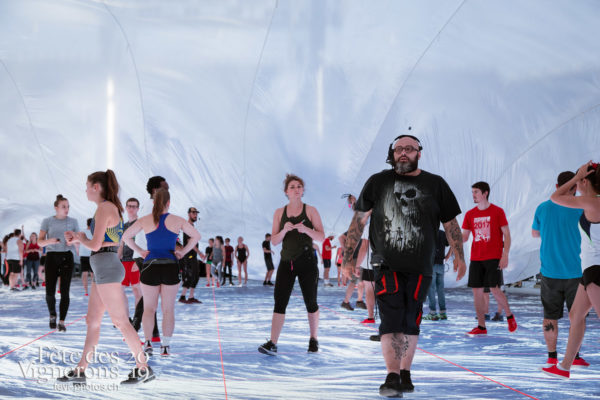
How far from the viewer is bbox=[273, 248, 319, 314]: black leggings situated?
5.30 metres

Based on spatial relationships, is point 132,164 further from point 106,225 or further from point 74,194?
point 106,225

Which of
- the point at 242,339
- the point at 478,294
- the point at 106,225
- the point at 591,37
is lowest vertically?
the point at 242,339

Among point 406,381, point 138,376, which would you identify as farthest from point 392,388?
point 138,376

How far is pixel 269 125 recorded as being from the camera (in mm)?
15828

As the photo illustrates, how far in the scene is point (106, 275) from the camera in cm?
378

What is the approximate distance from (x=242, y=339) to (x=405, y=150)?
357 centimetres

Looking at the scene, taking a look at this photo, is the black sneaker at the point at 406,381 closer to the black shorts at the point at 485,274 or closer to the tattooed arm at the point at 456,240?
the tattooed arm at the point at 456,240

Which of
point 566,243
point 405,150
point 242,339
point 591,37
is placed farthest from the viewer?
point 591,37

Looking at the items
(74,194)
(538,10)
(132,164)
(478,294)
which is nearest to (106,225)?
(478,294)

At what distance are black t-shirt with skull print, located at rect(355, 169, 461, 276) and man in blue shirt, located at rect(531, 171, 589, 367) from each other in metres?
1.34

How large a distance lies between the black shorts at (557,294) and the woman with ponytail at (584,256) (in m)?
0.36

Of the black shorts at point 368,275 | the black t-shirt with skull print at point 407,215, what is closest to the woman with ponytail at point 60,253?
the black shorts at point 368,275

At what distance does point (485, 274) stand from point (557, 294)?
2.28 m

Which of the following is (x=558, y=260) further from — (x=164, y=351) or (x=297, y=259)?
(x=164, y=351)
